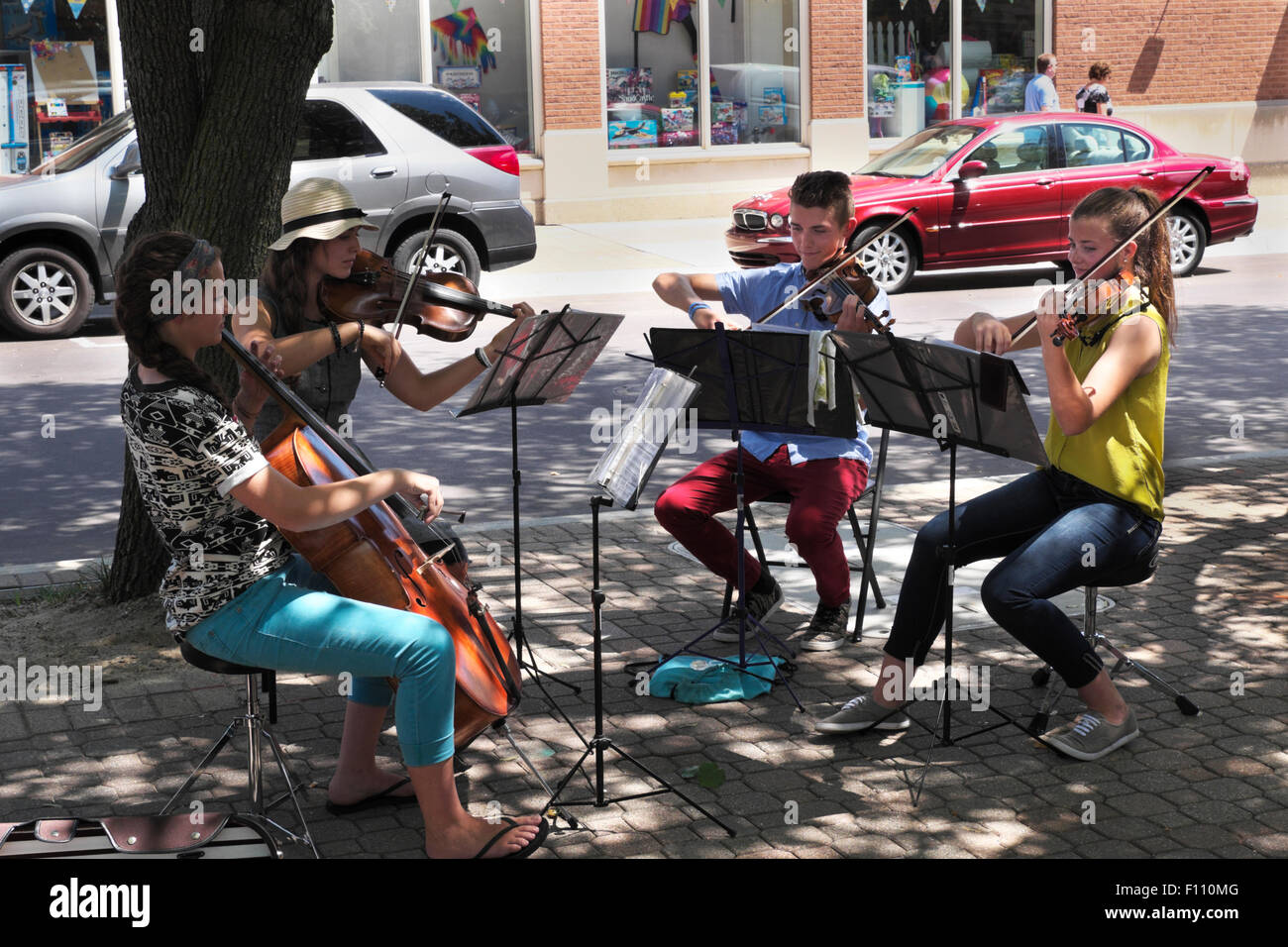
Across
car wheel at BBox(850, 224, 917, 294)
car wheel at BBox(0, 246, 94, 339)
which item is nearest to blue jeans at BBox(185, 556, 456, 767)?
car wheel at BBox(0, 246, 94, 339)

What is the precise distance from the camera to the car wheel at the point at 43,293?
41.8ft

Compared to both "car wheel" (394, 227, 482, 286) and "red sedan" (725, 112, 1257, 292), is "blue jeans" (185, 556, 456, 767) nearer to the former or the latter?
"car wheel" (394, 227, 482, 286)

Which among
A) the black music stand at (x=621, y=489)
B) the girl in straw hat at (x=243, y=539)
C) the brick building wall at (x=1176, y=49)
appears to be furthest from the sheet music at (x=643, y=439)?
the brick building wall at (x=1176, y=49)

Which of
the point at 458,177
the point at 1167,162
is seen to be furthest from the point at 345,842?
the point at 1167,162

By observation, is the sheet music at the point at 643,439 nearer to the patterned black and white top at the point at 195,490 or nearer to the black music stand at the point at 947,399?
the black music stand at the point at 947,399

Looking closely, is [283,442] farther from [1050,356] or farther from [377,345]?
[1050,356]

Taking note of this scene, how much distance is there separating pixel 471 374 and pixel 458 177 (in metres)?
9.11

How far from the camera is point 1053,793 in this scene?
4832 mm

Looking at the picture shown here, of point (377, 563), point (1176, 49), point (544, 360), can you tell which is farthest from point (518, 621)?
point (1176, 49)

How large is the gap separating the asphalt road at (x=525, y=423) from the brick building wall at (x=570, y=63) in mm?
5917

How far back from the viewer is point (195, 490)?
13.5ft

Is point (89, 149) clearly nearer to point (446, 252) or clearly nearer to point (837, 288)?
point (446, 252)
